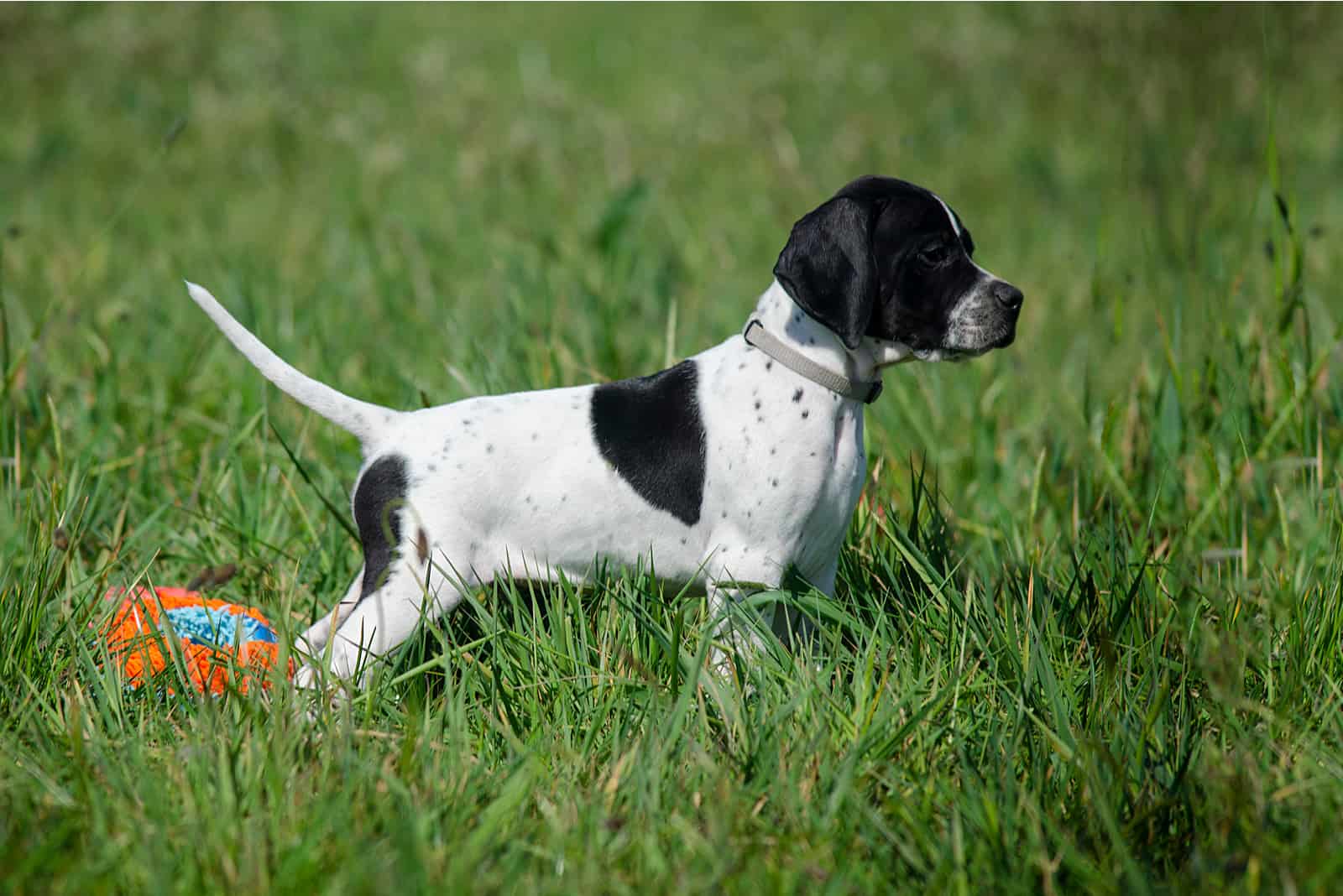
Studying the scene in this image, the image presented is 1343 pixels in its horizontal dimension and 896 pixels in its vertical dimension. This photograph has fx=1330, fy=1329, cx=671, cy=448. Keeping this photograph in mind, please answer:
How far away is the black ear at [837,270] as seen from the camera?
295 centimetres

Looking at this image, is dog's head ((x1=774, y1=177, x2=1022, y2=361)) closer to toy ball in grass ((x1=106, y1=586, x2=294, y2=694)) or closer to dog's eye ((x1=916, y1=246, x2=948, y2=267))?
dog's eye ((x1=916, y1=246, x2=948, y2=267))

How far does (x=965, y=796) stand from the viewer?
2.47m

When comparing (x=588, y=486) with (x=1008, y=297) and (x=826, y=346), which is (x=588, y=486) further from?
(x=1008, y=297)

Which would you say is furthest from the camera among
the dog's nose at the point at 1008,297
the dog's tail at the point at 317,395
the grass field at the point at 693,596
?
the dog's tail at the point at 317,395

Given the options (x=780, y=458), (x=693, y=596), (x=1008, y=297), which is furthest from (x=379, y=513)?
(x=1008, y=297)

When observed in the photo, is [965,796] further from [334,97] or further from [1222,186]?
[334,97]

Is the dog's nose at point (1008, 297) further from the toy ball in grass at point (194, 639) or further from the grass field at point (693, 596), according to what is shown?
the toy ball in grass at point (194, 639)

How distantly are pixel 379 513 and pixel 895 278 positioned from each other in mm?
1287

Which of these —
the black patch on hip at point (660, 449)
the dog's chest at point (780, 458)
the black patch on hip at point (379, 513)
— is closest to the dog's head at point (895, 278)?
the dog's chest at point (780, 458)

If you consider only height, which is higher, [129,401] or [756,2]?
[756,2]

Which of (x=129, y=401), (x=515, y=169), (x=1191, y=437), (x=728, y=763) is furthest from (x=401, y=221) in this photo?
(x=728, y=763)

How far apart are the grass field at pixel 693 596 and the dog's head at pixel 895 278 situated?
Answer: 1.92 ft

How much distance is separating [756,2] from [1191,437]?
12542mm

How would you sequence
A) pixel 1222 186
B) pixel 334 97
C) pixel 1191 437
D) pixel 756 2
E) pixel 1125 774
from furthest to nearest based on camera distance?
pixel 756 2, pixel 334 97, pixel 1222 186, pixel 1191 437, pixel 1125 774
